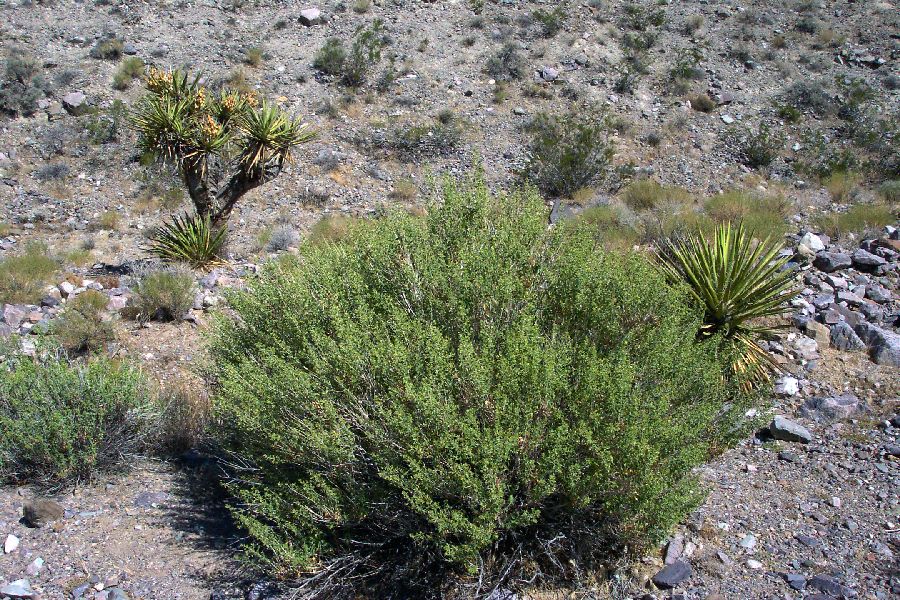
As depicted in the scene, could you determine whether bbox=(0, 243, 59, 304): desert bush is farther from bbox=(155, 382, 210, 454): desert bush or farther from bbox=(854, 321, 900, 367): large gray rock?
bbox=(854, 321, 900, 367): large gray rock

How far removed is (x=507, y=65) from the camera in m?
20.9

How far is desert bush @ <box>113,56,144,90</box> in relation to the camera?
65.8 ft

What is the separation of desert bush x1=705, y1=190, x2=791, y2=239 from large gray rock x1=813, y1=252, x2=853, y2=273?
1028 millimetres

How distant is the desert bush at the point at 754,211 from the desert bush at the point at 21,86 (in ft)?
58.7

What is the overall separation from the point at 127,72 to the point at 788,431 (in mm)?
20356

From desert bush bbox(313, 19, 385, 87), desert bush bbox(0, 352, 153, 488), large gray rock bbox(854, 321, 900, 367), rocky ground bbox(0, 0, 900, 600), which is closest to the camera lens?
rocky ground bbox(0, 0, 900, 600)

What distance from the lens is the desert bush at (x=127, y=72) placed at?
20047 mm

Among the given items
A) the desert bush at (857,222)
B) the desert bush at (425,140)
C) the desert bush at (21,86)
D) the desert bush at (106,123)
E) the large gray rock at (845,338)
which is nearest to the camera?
the large gray rock at (845,338)

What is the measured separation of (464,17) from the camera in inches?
914

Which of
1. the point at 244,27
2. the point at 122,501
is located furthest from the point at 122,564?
the point at 244,27

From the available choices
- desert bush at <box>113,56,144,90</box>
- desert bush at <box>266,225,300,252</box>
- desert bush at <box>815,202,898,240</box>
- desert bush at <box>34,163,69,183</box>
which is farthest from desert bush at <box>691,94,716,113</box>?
desert bush at <box>34,163,69,183</box>

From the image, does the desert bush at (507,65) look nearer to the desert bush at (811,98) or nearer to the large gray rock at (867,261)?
the desert bush at (811,98)

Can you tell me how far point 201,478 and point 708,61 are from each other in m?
20.3

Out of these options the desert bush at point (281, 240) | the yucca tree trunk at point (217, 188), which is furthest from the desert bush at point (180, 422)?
the desert bush at point (281, 240)
